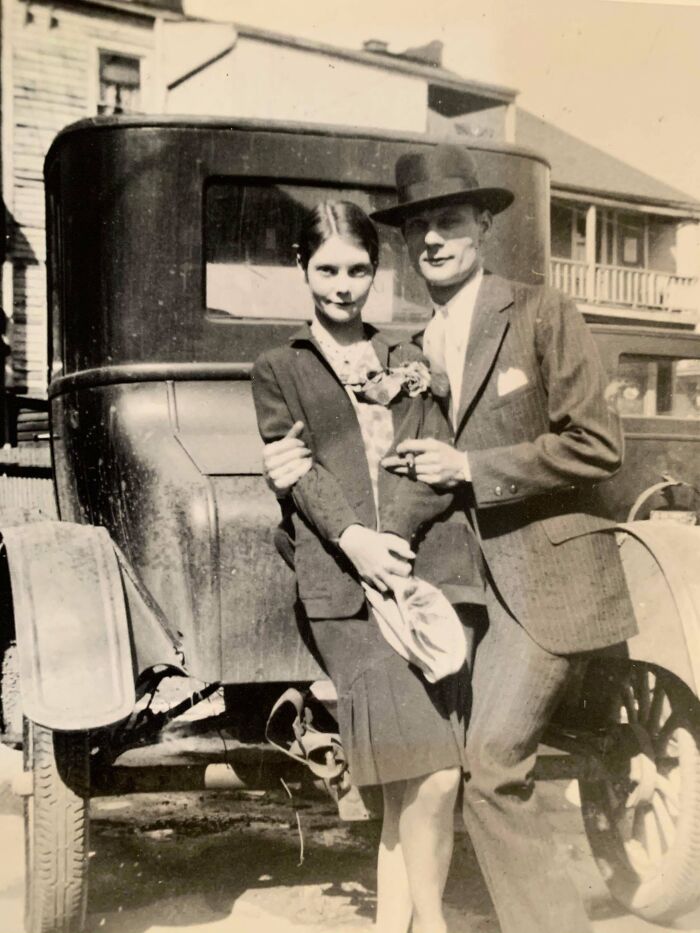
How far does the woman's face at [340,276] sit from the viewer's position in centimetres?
243

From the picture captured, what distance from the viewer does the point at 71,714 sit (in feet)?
7.88

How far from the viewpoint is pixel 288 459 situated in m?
2.34

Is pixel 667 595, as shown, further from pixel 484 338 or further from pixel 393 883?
pixel 393 883

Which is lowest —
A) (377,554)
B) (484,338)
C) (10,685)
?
(10,685)

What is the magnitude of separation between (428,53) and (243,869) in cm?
273

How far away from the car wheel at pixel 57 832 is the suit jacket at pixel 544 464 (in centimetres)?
129

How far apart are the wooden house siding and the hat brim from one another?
3.61 metres

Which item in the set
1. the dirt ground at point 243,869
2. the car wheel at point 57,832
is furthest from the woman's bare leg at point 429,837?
the car wheel at point 57,832

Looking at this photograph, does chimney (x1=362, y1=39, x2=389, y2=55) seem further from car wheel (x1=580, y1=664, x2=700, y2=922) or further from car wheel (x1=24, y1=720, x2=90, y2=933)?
car wheel (x1=24, y1=720, x2=90, y2=933)

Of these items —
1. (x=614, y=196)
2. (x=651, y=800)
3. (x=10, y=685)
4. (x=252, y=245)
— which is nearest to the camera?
(x=651, y=800)

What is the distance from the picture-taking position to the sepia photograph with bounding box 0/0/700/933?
2.29m

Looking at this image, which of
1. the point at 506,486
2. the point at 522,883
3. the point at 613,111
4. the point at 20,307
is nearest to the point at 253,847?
the point at 522,883

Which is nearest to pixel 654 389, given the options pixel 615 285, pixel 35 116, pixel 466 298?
pixel 466 298

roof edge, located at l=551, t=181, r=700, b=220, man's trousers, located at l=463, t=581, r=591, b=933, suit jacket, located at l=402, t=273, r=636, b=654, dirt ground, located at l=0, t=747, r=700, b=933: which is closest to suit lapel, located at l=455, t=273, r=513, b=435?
suit jacket, located at l=402, t=273, r=636, b=654
